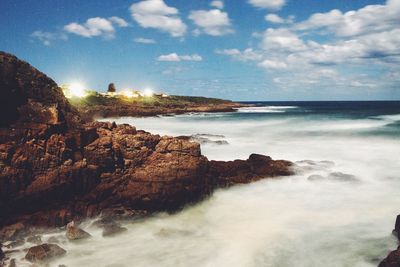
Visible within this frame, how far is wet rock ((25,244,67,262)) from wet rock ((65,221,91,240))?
2.72ft

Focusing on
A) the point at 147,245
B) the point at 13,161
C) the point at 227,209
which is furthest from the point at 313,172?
the point at 13,161

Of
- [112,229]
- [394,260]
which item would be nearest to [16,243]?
[112,229]

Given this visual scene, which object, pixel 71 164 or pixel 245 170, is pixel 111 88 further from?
pixel 71 164

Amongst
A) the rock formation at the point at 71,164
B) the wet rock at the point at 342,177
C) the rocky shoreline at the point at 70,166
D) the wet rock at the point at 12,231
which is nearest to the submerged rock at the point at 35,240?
the rocky shoreline at the point at 70,166

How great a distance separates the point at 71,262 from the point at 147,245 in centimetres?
198

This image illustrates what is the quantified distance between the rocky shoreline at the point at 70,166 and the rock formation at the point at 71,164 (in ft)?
0.08

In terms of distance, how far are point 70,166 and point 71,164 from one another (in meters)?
0.10

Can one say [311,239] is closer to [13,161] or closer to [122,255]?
[122,255]

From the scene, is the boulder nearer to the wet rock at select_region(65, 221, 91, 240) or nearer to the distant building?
the wet rock at select_region(65, 221, 91, 240)

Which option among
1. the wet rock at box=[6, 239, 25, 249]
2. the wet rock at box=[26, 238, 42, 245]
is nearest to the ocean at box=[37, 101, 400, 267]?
the wet rock at box=[26, 238, 42, 245]

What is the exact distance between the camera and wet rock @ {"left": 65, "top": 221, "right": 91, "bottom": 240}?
10281mm

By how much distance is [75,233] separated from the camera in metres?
10.3

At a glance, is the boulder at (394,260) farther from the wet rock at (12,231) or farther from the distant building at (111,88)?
the distant building at (111,88)

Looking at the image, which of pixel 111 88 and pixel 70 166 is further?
pixel 111 88
